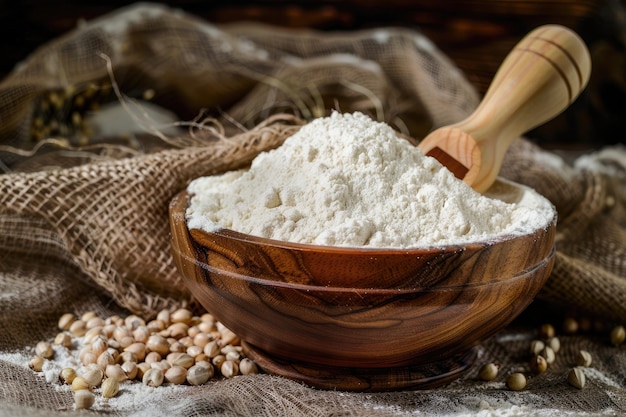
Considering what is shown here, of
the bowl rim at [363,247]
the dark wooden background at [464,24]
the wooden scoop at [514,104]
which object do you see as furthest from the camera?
the dark wooden background at [464,24]

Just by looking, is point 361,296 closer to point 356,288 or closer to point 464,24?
point 356,288

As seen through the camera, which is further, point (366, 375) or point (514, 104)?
point (514, 104)

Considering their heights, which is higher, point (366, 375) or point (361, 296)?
point (361, 296)

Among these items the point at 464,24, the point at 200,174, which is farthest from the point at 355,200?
the point at 464,24

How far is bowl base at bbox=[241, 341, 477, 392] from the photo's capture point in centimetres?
70

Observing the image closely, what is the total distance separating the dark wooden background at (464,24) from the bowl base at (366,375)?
1.11m

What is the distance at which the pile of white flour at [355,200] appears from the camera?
0.66m

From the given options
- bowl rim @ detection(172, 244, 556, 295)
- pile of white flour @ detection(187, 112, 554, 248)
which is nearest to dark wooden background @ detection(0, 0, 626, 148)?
pile of white flour @ detection(187, 112, 554, 248)

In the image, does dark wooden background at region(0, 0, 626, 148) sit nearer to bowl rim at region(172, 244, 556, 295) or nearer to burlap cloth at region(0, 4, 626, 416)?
burlap cloth at region(0, 4, 626, 416)

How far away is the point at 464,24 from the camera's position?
1.74 meters

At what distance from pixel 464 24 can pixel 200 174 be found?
1.05m

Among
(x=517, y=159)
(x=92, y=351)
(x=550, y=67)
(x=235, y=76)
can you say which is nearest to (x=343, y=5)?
(x=235, y=76)

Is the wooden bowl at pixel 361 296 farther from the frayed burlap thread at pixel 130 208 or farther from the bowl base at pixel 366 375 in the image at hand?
the frayed burlap thread at pixel 130 208

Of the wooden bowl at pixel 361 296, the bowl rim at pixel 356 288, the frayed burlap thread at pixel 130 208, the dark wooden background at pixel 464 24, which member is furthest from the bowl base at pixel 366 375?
the dark wooden background at pixel 464 24
